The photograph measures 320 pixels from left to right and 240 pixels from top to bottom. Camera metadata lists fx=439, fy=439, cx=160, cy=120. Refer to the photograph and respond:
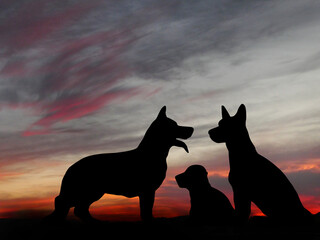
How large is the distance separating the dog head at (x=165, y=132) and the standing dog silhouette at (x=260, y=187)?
1.20 meters

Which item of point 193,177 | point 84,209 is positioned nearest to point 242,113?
point 193,177

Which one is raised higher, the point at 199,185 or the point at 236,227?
the point at 199,185

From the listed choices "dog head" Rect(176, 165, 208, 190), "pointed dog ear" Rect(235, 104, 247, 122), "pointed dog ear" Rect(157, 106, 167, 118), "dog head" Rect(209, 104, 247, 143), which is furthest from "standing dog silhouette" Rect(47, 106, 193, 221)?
"dog head" Rect(176, 165, 208, 190)

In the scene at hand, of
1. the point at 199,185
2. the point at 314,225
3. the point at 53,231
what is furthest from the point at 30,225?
the point at 314,225

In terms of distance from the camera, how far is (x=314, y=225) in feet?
29.0

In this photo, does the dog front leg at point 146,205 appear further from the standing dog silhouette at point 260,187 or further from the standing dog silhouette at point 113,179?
the standing dog silhouette at point 260,187

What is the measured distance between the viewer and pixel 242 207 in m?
9.13

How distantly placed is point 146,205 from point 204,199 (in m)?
2.58

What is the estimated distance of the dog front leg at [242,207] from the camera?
910 cm

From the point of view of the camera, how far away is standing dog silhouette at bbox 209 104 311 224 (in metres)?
8.99

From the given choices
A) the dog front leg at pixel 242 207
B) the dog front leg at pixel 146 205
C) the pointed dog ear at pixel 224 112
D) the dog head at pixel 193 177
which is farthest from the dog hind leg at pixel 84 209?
the pointed dog ear at pixel 224 112

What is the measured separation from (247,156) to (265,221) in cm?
146

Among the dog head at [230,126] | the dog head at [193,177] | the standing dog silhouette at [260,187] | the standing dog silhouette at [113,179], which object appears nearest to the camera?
the standing dog silhouette at [113,179]

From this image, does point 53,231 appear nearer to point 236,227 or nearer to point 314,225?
point 236,227
